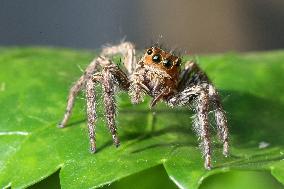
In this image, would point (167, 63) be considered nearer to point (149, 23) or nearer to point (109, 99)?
point (109, 99)

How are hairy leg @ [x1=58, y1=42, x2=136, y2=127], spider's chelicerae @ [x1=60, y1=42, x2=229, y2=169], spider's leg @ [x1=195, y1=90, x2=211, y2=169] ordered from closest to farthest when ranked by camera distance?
spider's leg @ [x1=195, y1=90, x2=211, y2=169]
spider's chelicerae @ [x1=60, y1=42, x2=229, y2=169]
hairy leg @ [x1=58, y1=42, x2=136, y2=127]

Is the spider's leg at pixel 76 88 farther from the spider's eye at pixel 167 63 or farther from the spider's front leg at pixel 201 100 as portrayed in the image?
the spider's front leg at pixel 201 100

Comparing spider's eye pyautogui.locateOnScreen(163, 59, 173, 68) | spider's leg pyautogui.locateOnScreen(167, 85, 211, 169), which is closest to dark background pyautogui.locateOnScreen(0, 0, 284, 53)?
spider's eye pyautogui.locateOnScreen(163, 59, 173, 68)

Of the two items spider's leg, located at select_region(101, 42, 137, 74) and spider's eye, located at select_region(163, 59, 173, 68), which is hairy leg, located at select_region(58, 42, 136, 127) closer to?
spider's leg, located at select_region(101, 42, 137, 74)

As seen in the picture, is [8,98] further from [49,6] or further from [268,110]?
[49,6]

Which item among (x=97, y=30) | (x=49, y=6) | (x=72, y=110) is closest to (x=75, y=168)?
(x=72, y=110)

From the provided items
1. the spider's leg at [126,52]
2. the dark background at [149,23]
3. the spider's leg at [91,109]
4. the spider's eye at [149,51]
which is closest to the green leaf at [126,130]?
the spider's leg at [91,109]
